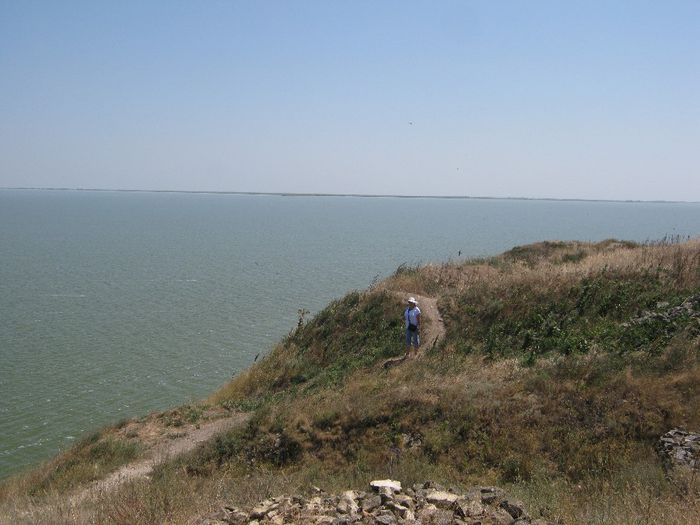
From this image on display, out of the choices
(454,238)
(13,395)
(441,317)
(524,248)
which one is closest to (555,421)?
(441,317)

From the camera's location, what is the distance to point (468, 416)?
1304cm

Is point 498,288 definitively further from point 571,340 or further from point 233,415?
point 233,415

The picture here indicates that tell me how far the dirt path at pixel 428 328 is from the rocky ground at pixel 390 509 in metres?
10.2

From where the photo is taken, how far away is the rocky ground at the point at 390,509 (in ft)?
25.8

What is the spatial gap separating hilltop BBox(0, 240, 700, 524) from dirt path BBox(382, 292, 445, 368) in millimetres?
141

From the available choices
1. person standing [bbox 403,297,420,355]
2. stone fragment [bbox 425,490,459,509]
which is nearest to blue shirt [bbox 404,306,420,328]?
person standing [bbox 403,297,420,355]

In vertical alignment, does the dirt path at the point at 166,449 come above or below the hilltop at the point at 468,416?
below

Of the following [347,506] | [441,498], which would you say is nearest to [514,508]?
[441,498]

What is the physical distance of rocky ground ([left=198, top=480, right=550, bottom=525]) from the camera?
25.8ft

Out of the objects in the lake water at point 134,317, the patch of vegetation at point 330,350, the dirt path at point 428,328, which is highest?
the dirt path at point 428,328

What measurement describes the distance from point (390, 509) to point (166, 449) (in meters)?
9.90

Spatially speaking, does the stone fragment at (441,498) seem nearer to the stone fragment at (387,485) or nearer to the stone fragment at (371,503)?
the stone fragment at (387,485)

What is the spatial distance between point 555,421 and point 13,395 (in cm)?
2108

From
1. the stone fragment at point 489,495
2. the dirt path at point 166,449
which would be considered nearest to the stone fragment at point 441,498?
the stone fragment at point 489,495
